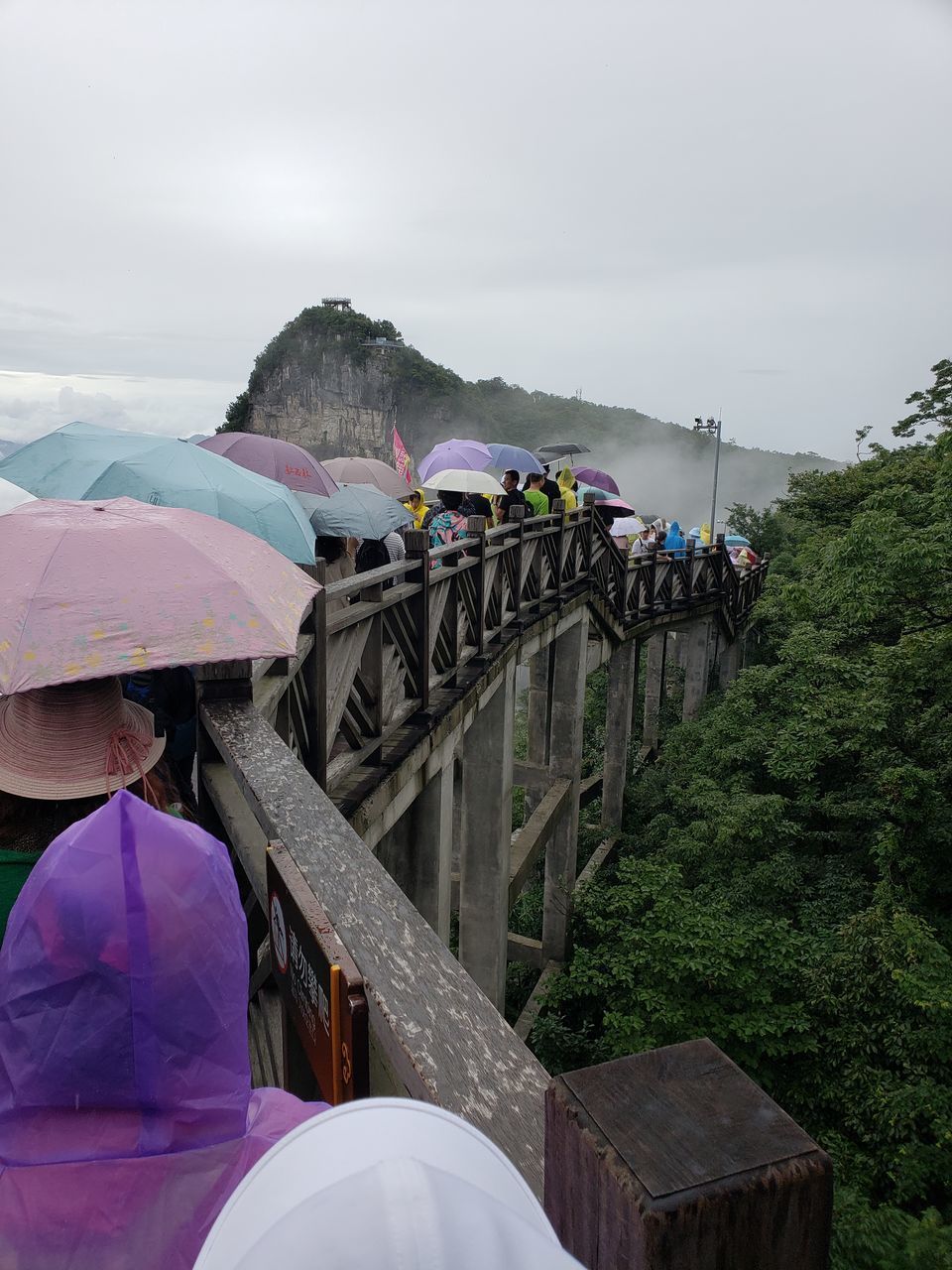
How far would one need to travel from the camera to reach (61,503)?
259 centimetres

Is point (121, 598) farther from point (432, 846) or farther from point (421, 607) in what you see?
point (432, 846)

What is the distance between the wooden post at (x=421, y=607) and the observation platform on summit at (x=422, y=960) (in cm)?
1

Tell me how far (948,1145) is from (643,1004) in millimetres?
3072

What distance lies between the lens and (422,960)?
158 cm

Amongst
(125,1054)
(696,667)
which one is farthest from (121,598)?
(696,667)

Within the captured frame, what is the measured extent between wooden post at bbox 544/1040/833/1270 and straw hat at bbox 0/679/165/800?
5.22 feet

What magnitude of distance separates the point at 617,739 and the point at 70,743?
1708 cm

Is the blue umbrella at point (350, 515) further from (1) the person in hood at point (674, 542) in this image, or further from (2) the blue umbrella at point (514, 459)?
(1) the person in hood at point (674, 542)

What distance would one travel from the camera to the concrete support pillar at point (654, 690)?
2430 centimetres

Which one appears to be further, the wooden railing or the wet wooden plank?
the wooden railing

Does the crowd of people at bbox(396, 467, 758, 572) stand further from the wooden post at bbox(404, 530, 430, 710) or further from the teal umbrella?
the teal umbrella

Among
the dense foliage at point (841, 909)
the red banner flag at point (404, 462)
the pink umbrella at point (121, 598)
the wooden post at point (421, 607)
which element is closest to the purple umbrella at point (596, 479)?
the dense foliage at point (841, 909)

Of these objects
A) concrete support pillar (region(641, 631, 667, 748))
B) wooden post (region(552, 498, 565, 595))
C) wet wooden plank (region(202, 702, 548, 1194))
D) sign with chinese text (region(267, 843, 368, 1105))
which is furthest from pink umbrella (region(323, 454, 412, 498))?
concrete support pillar (region(641, 631, 667, 748))

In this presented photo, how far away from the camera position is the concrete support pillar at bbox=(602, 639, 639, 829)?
18.4 m
